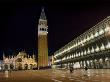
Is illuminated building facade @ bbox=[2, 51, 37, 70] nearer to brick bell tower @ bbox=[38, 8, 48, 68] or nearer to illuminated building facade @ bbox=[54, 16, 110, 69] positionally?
brick bell tower @ bbox=[38, 8, 48, 68]

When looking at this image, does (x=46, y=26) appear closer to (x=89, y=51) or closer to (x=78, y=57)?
(x=78, y=57)

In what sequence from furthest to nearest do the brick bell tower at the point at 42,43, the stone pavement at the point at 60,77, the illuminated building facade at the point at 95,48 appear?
the brick bell tower at the point at 42,43
the illuminated building facade at the point at 95,48
the stone pavement at the point at 60,77

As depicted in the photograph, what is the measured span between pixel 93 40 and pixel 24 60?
68134mm

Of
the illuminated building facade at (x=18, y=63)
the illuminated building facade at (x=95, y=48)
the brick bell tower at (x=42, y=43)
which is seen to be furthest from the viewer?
the illuminated building facade at (x=18, y=63)

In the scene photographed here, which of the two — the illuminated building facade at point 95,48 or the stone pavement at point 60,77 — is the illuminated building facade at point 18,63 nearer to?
the illuminated building facade at point 95,48

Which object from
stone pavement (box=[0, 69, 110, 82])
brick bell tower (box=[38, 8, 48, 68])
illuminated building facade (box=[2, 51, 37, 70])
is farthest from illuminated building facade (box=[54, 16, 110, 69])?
illuminated building facade (box=[2, 51, 37, 70])

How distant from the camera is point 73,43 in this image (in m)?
127

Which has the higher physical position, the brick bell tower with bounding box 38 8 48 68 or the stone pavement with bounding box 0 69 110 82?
the brick bell tower with bounding box 38 8 48 68

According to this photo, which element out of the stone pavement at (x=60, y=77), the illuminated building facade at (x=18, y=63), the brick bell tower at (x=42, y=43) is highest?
the brick bell tower at (x=42, y=43)

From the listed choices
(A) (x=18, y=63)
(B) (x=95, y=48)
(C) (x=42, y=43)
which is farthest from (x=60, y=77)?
(A) (x=18, y=63)

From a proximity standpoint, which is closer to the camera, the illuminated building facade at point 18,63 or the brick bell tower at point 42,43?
the brick bell tower at point 42,43

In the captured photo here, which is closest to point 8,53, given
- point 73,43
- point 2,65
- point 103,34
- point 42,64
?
point 2,65

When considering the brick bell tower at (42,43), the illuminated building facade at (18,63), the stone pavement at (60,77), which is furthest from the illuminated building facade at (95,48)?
the illuminated building facade at (18,63)

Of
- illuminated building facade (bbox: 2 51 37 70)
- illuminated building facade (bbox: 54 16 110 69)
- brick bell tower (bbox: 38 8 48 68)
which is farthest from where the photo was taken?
illuminated building facade (bbox: 2 51 37 70)
